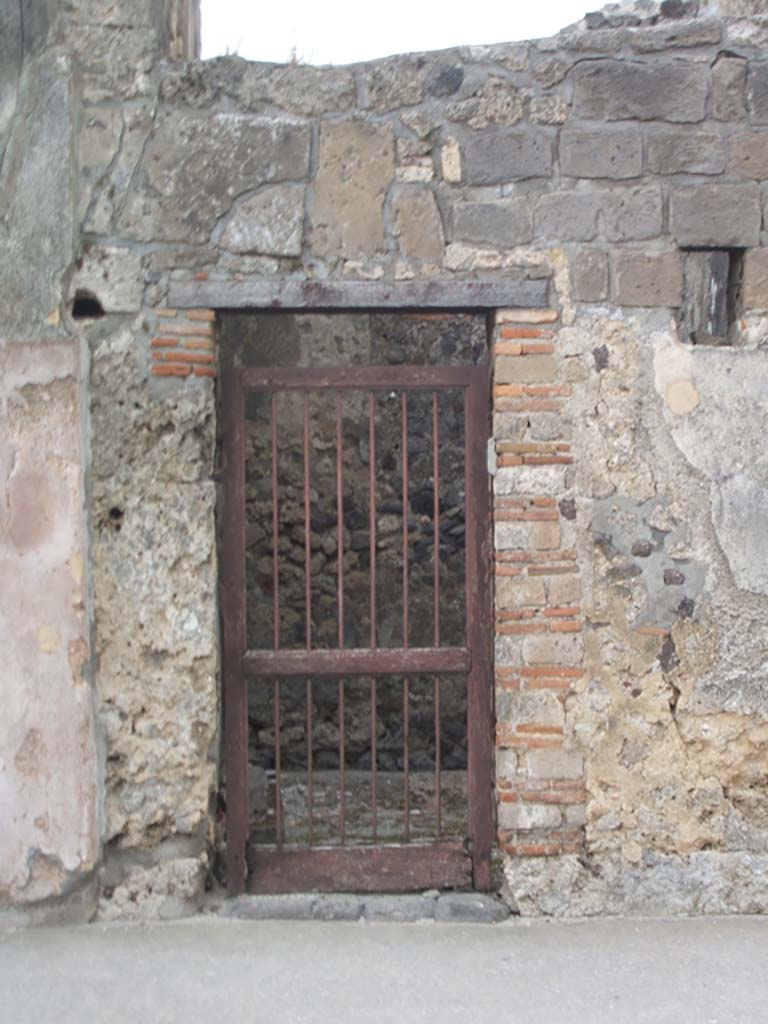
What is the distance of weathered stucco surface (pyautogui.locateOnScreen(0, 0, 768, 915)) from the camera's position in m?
4.00

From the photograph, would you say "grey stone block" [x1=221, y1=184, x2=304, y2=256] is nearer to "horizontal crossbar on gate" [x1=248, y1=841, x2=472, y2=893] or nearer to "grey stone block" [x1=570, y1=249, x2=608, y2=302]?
"grey stone block" [x1=570, y1=249, x2=608, y2=302]

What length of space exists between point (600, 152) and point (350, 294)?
108 centimetres

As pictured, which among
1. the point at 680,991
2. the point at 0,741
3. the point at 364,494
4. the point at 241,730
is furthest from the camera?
the point at 364,494

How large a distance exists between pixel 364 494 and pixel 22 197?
12.3ft

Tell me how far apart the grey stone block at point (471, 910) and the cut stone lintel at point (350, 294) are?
2244 millimetres

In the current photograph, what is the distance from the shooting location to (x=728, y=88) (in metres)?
4.05

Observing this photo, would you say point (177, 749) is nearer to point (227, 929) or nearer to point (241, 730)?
point (241, 730)

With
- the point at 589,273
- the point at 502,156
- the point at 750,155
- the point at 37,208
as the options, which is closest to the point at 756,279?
the point at 750,155

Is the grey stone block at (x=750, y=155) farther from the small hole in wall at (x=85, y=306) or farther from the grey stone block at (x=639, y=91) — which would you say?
the small hole in wall at (x=85, y=306)

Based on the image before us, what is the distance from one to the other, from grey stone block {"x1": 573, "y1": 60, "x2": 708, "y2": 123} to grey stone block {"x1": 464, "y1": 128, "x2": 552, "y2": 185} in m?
0.22

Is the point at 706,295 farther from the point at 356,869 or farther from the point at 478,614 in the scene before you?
the point at 356,869

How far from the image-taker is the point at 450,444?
746cm

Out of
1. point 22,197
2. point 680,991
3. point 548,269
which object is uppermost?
point 22,197

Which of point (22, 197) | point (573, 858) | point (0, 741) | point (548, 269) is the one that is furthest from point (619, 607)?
point (22, 197)
